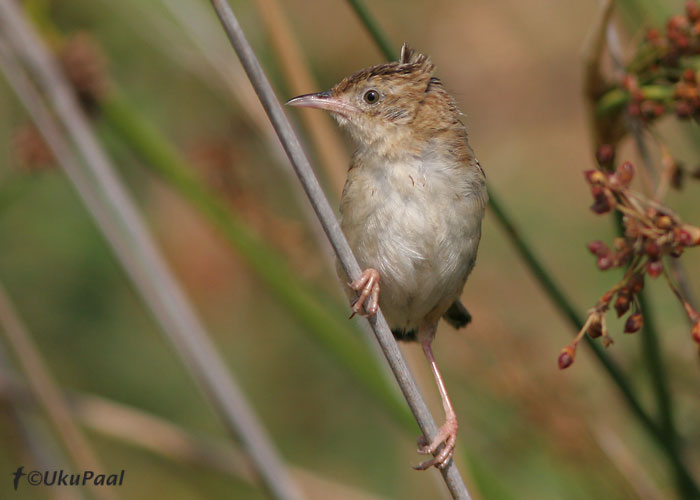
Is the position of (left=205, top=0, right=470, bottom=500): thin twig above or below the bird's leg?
above

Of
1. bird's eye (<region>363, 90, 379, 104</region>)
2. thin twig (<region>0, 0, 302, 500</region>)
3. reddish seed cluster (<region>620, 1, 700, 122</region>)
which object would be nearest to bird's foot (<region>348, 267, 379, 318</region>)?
bird's eye (<region>363, 90, 379, 104</region>)

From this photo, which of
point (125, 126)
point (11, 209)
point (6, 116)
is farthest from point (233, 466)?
point (6, 116)

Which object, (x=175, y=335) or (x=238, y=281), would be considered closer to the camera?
(x=175, y=335)

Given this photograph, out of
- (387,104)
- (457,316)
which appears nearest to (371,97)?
(387,104)

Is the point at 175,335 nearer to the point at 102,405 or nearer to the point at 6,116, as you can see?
the point at 102,405

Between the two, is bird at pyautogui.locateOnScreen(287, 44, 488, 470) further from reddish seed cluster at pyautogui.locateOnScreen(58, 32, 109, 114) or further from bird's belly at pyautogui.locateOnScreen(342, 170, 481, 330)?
reddish seed cluster at pyautogui.locateOnScreen(58, 32, 109, 114)

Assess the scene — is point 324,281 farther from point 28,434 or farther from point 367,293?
point 367,293
